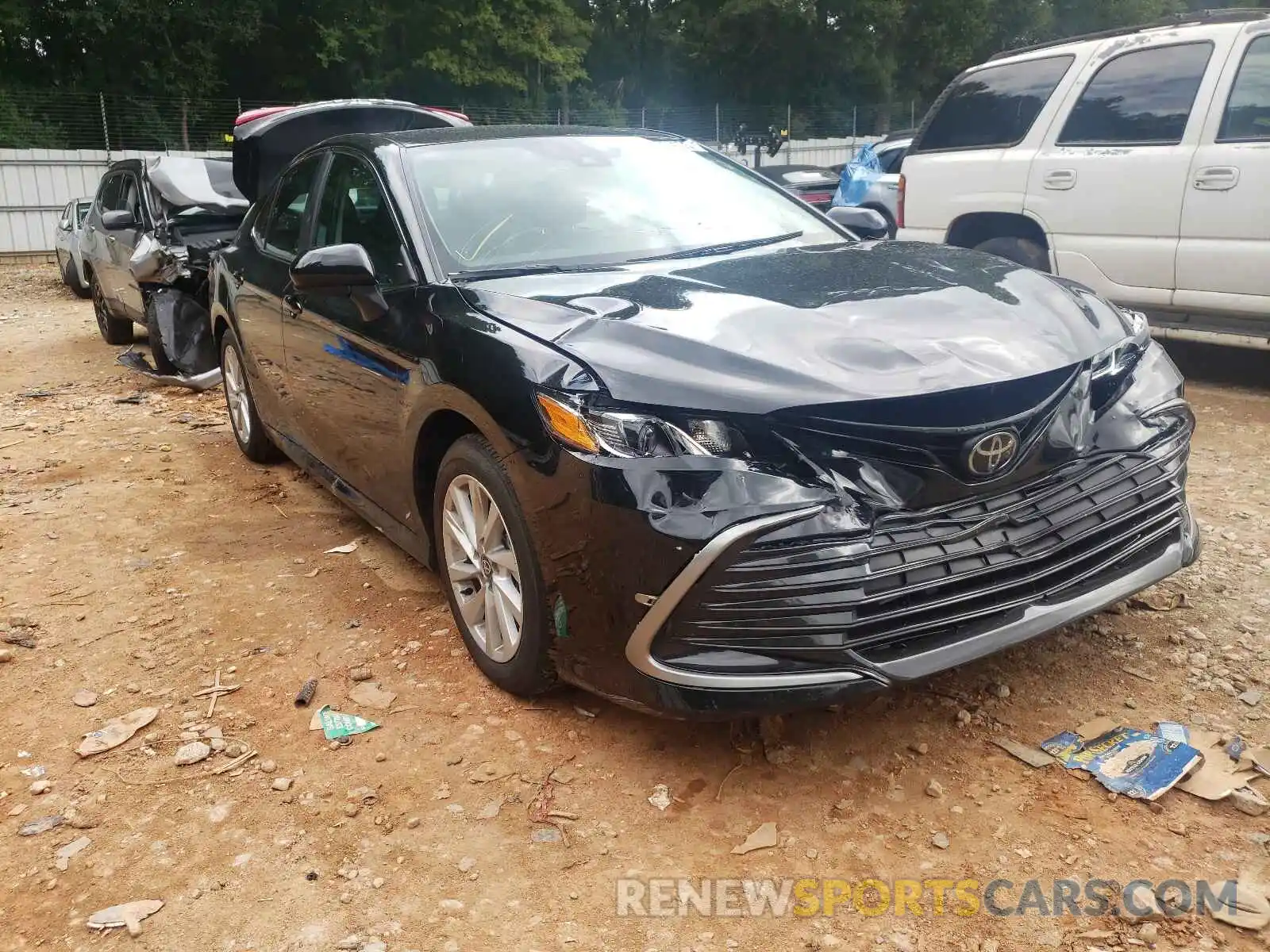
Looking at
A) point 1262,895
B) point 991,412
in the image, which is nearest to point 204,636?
point 991,412

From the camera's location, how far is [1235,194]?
5621 millimetres

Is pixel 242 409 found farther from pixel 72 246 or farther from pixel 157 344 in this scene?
pixel 72 246

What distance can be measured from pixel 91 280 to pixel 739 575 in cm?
1052

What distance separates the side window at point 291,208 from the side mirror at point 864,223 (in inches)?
87.3

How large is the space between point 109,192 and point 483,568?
8762 millimetres

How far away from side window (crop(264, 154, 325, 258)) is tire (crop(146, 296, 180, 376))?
341 cm

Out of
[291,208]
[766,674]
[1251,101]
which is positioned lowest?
[766,674]

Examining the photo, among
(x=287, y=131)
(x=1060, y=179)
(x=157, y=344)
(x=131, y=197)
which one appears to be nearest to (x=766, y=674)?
(x=1060, y=179)

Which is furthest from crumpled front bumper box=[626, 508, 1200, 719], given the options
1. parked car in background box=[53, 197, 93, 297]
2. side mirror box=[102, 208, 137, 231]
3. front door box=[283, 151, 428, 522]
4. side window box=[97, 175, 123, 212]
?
parked car in background box=[53, 197, 93, 297]

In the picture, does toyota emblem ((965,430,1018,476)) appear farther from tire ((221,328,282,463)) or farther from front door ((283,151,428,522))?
tire ((221,328,282,463))

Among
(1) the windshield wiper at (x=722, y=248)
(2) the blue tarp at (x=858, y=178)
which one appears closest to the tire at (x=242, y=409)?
(1) the windshield wiper at (x=722, y=248)

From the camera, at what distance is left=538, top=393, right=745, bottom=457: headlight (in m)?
2.41

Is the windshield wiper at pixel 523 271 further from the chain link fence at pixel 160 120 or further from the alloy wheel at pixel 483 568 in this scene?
the chain link fence at pixel 160 120

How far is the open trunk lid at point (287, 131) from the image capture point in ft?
22.3
